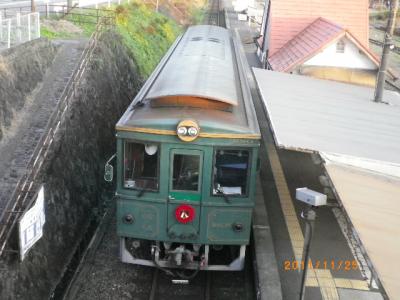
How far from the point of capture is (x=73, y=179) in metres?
9.88

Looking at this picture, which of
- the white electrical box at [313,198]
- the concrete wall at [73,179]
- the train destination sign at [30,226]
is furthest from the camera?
the concrete wall at [73,179]

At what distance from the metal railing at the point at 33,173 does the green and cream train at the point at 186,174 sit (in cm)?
135

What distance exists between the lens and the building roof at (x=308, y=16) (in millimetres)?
18812

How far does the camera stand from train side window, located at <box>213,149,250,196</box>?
24.6 feet

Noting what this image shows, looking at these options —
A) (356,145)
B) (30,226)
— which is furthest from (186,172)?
(356,145)

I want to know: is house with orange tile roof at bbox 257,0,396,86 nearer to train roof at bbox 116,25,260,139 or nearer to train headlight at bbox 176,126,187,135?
train roof at bbox 116,25,260,139

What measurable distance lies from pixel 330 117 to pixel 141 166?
4.08 metres

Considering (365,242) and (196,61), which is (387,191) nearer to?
(365,242)

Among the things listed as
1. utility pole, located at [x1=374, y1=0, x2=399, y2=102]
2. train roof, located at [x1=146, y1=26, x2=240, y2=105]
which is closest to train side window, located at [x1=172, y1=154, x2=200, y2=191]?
train roof, located at [x1=146, y1=26, x2=240, y2=105]

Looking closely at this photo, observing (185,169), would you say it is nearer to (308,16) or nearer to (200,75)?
(200,75)

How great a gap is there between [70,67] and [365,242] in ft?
30.7

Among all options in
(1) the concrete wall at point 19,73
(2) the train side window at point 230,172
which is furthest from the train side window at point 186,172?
(1) the concrete wall at point 19,73

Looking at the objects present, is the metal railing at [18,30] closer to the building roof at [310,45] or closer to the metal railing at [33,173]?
the metal railing at [33,173]
